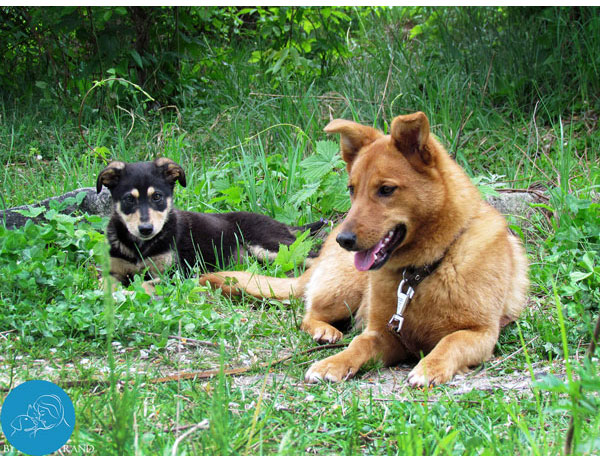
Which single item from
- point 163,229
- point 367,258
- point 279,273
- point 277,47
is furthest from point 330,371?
point 277,47

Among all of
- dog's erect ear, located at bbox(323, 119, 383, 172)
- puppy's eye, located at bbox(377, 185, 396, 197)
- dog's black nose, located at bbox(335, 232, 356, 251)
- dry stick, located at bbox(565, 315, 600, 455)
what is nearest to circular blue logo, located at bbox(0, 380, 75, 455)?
dog's black nose, located at bbox(335, 232, 356, 251)

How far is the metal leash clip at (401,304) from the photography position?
314 centimetres

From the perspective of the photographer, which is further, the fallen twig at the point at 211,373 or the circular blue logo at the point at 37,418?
the fallen twig at the point at 211,373

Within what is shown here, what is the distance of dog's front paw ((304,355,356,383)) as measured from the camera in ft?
9.34

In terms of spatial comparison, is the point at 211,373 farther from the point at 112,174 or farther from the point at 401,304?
the point at 112,174

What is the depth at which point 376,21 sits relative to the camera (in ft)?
27.3

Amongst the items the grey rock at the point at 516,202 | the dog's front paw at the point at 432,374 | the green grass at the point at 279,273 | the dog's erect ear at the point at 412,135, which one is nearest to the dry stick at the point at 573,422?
the green grass at the point at 279,273

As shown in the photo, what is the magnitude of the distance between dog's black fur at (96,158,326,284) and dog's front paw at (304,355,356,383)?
6.68ft

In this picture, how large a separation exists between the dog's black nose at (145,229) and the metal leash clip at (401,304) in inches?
91.2

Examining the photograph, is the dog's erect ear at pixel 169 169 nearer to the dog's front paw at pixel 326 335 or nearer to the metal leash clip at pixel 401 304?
the dog's front paw at pixel 326 335

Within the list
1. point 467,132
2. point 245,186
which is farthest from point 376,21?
point 245,186

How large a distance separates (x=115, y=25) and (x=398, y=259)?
5569 millimetres

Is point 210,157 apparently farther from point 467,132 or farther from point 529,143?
point 529,143

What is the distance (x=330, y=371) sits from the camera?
2867mm
